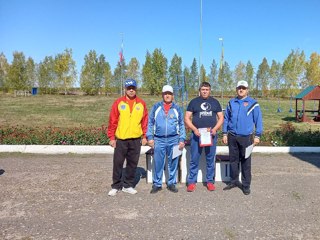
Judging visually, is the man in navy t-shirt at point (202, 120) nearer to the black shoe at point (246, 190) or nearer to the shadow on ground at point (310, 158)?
the black shoe at point (246, 190)

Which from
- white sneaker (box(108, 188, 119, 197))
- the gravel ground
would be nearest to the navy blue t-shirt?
the gravel ground

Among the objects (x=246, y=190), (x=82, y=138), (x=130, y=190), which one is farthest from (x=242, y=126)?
(x=82, y=138)

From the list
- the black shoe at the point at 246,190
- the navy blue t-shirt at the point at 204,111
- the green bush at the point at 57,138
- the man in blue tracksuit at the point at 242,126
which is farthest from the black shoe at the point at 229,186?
the green bush at the point at 57,138

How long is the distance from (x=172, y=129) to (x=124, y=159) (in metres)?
1.00

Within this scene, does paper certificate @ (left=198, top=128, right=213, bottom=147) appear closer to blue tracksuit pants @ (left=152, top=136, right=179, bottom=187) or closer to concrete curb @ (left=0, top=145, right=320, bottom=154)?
blue tracksuit pants @ (left=152, top=136, right=179, bottom=187)

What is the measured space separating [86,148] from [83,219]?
4626mm

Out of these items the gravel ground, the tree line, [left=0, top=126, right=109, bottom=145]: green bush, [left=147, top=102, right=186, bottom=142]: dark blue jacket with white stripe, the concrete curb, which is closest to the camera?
the gravel ground

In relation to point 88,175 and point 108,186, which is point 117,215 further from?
point 88,175

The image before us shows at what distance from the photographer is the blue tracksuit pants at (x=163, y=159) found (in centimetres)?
527

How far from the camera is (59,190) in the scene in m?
5.38

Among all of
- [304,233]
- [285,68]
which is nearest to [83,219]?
[304,233]

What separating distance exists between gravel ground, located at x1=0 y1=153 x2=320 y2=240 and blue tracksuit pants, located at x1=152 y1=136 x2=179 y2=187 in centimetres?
26

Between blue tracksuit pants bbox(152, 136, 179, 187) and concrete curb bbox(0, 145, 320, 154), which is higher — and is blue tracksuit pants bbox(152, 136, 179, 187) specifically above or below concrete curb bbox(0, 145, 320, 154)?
above

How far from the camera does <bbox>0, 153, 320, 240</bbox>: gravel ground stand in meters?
3.78
